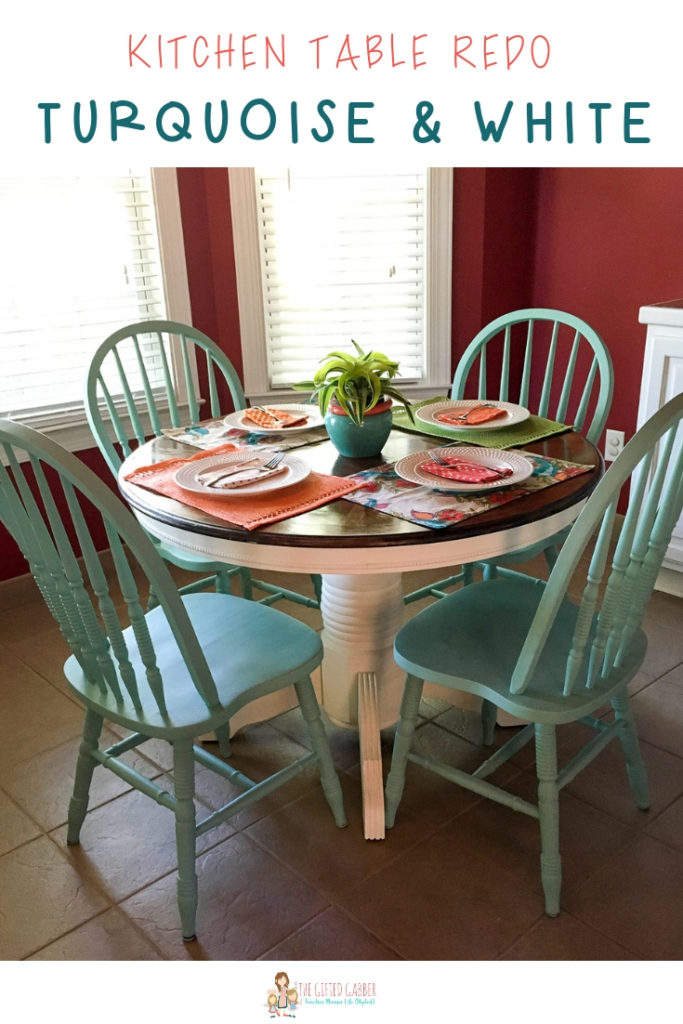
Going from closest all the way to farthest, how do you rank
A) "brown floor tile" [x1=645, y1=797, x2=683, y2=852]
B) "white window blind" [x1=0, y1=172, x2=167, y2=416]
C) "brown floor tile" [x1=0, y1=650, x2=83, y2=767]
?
1. "brown floor tile" [x1=645, y1=797, x2=683, y2=852]
2. "brown floor tile" [x1=0, y1=650, x2=83, y2=767]
3. "white window blind" [x1=0, y1=172, x2=167, y2=416]

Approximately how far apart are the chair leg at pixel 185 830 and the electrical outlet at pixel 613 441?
219cm

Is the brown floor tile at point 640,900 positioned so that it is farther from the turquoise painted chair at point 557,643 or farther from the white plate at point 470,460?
the white plate at point 470,460

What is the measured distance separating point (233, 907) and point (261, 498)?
2.59 feet

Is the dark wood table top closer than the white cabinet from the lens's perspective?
Yes

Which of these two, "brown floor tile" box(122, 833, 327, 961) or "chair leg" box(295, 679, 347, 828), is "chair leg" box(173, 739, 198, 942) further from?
"chair leg" box(295, 679, 347, 828)

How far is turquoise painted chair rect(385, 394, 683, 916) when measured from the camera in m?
1.38

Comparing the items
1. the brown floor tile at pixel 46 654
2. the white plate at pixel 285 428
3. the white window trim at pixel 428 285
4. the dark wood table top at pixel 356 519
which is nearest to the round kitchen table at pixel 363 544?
the dark wood table top at pixel 356 519

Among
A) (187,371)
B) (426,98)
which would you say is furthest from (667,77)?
(187,371)

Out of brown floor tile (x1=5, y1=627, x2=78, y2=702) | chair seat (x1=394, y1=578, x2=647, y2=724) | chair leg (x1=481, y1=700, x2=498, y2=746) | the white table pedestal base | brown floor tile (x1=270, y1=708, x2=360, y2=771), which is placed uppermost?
chair seat (x1=394, y1=578, x2=647, y2=724)

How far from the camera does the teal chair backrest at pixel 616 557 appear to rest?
1.32 meters

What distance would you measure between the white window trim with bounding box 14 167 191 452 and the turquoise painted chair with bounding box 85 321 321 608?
11 centimetres
